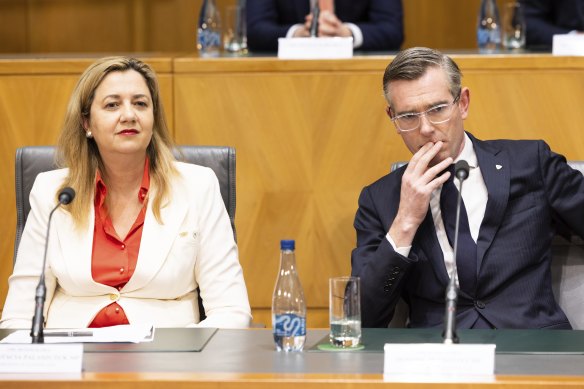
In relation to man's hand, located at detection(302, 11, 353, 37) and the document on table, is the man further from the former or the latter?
man's hand, located at detection(302, 11, 353, 37)

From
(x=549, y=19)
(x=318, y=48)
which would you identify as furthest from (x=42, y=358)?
(x=549, y=19)

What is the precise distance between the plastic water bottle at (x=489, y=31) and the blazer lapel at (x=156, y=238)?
5.03 ft

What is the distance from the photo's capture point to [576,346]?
2.20m

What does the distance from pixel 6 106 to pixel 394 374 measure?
2.27m

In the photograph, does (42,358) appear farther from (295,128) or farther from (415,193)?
(295,128)

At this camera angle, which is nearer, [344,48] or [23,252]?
[23,252]

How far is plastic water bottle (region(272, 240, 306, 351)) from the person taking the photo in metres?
2.21

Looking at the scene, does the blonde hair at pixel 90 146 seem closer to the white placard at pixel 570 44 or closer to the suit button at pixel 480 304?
the suit button at pixel 480 304

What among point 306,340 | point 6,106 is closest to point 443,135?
point 306,340

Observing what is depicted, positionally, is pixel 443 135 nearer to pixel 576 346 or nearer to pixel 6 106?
pixel 576 346

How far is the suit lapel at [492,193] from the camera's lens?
9.05 ft

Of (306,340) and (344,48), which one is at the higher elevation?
(344,48)

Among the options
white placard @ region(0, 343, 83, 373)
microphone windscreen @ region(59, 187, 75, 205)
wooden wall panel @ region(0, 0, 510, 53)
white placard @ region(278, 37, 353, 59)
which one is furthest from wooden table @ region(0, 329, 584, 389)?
wooden wall panel @ region(0, 0, 510, 53)

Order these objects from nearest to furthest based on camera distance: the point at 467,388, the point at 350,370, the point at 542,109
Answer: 1. the point at 467,388
2. the point at 350,370
3. the point at 542,109
